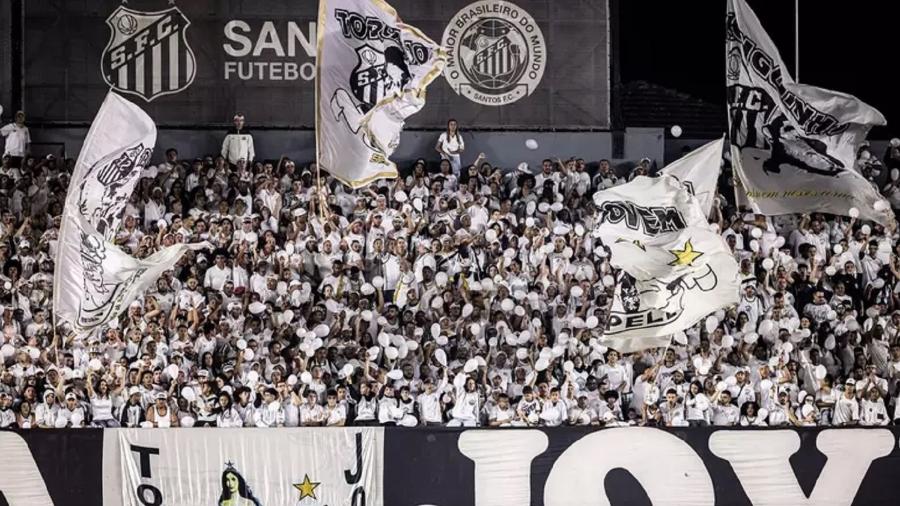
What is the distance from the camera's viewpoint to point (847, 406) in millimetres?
26500

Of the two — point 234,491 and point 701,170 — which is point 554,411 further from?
point 234,491

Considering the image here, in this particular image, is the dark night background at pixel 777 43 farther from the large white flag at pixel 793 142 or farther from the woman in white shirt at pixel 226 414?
the woman in white shirt at pixel 226 414

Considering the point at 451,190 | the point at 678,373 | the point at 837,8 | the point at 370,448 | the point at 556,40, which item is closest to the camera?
the point at 370,448

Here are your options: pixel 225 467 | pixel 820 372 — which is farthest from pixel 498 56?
pixel 225 467

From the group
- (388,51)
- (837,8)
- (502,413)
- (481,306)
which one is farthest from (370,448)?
(837,8)

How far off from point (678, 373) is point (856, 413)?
8.41ft

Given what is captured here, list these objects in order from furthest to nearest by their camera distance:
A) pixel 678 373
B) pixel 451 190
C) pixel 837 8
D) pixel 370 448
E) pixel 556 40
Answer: pixel 837 8
pixel 556 40
pixel 451 190
pixel 678 373
pixel 370 448

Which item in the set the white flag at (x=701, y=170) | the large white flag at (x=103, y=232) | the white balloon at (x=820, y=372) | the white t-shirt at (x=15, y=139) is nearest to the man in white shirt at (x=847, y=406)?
the white balloon at (x=820, y=372)

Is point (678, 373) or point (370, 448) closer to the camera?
point (370, 448)

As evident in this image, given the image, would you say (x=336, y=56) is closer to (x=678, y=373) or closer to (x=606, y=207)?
(x=606, y=207)

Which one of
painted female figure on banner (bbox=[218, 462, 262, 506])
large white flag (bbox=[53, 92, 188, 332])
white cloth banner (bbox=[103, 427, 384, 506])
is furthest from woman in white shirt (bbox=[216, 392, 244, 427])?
large white flag (bbox=[53, 92, 188, 332])

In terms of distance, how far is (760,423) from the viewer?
85.5ft

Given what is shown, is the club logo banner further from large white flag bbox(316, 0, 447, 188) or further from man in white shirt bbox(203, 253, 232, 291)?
man in white shirt bbox(203, 253, 232, 291)

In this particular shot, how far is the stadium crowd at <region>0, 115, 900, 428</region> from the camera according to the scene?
83.9 feet
